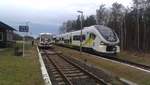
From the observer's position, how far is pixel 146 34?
5981cm

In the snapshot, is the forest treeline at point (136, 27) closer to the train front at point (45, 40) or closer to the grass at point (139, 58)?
the train front at point (45, 40)

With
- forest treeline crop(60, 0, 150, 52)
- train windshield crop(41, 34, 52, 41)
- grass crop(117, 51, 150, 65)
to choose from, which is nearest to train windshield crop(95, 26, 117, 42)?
grass crop(117, 51, 150, 65)

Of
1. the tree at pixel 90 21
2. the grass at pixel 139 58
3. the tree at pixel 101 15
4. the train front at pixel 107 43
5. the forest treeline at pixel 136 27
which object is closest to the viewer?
the grass at pixel 139 58

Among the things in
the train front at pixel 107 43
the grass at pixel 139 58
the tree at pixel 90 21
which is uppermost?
the tree at pixel 90 21

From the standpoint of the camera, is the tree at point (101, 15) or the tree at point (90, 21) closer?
the tree at point (101, 15)

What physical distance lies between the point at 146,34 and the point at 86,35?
2442 cm

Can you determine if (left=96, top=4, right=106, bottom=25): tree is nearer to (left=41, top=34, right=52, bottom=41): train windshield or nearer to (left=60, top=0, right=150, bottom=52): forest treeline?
(left=60, top=0, right=150, bottom=52): forest treeline

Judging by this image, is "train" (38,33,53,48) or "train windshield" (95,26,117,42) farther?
"train" (38,33,53,48)

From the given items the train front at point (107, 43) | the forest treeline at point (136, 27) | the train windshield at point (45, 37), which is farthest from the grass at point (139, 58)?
the train windshield at point (45, 37)

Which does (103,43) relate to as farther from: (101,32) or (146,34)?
(146,34)

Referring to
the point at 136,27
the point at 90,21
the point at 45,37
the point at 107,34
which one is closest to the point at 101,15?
A: the point at 90,21

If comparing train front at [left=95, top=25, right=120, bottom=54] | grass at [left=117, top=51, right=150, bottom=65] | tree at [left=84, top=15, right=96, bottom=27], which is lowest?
grass at [left=117, top=51, right=150, bottom=65]

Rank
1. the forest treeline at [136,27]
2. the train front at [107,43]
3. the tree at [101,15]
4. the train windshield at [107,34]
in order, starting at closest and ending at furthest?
the train front at [107,43] < the train windshield at [107,34] < the forest treeline at [136,27] < the tree at [101,15]

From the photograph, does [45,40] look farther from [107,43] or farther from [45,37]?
[107,43]
